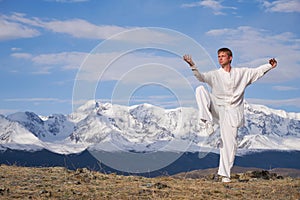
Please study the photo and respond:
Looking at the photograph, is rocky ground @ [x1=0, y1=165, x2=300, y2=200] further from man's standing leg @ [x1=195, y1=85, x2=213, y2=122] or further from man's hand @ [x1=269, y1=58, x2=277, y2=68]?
man's hand @ [x1=269, y1=58, x2=277, y2=68]

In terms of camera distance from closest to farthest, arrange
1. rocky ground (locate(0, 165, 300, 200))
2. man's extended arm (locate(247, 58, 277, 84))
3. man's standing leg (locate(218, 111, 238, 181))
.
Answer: rocky ground (locate(0, 165, 300, 200)), man's standing leg (locate(218, 111, 238, 181)), man's extended arm (locate(247, 58, 277, 84))

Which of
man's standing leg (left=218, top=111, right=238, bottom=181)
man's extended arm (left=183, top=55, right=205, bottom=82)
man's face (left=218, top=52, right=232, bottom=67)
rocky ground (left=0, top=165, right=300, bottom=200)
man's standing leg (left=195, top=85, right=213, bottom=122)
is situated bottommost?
rocky ground (left=0, top=165, right=300, bottom=200)

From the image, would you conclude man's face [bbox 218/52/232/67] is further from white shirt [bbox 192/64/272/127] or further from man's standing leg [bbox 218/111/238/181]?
man's standing leg [bbox 218/111/238/181]

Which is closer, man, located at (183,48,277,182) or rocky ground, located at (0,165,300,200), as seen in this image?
rocky ground, located at (0,165,300,200)

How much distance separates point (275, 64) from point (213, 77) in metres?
1.85

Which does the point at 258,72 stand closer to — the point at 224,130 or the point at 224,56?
the point at 224,56

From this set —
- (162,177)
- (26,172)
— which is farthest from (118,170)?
(26,172)

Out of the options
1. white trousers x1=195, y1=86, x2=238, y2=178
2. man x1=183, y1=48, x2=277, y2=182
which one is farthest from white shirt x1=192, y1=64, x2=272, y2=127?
white trousers x1=195, y1=86, x2=238, y2=178

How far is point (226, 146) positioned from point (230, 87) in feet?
5.62

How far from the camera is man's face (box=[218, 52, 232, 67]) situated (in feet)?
51.2

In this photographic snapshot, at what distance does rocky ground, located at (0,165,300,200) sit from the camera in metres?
12.8

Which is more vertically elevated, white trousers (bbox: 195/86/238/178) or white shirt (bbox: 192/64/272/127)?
white shirt (bbox: 192/64/272/127)

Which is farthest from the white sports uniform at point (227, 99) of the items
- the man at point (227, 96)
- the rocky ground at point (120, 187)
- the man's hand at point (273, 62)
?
the rocky ground at point (120, 187)

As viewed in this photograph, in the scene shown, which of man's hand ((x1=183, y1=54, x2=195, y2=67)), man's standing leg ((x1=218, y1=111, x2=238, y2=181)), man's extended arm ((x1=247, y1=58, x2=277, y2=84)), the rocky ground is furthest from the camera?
man's extended arm ((x1=247, y1=58, x2=277, y2=84))
